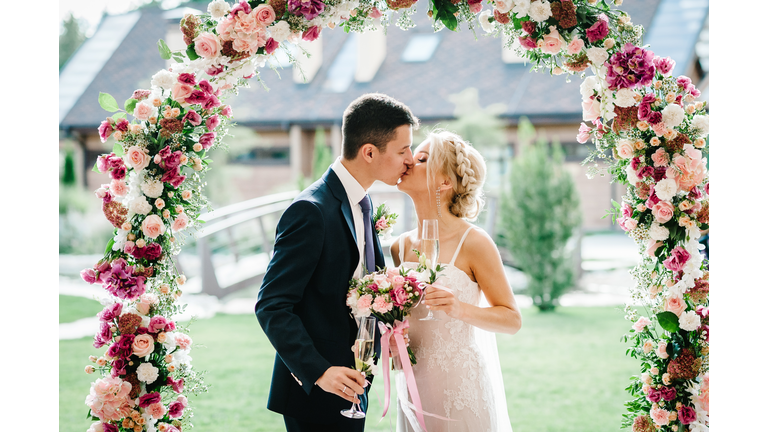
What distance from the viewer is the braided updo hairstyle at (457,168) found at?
323 centimetres

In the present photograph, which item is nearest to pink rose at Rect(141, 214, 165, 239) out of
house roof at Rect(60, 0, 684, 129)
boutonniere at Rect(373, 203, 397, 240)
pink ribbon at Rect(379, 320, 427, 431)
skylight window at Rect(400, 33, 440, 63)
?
boutonniere at Rect(373, 203, 397, 240)

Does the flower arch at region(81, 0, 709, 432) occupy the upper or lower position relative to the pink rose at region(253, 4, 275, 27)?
lower

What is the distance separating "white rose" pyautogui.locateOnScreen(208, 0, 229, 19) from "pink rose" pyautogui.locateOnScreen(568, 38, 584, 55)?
5.87 ft

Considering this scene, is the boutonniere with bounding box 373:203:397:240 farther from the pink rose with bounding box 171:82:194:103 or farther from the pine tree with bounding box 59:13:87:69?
the pine tree with bounding box 59:13:87:69

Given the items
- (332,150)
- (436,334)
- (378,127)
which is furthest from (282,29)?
(332,150)

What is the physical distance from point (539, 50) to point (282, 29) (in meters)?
1.38

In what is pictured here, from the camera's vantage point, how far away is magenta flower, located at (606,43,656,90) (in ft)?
9.93

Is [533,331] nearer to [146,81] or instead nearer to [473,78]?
[473,78]

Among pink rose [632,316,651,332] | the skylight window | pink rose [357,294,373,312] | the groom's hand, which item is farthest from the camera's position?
the skylight window

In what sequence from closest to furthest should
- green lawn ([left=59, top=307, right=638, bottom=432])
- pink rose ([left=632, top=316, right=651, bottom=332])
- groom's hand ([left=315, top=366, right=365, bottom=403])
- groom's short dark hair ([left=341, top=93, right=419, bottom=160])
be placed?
1. groom's hand ([left=315, top=366, right=365, bottom=403])
2. groom's short dark hair ([left=341, top=93, right=419, bottom=160])
3. pink rose ([left=632, top=316, right=651, bottom=332])
4. green lawn ([left=59, top=307, right=638, bottom=432])

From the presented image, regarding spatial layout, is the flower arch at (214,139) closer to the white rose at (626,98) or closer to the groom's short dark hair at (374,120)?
the white rose at (626,98)

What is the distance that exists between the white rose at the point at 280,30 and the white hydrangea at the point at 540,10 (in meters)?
1.26

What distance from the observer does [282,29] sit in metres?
3.09

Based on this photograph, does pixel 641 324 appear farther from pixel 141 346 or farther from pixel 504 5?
pixel 141 346
